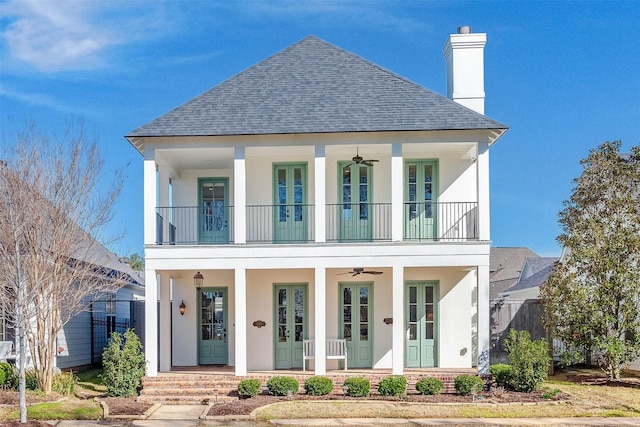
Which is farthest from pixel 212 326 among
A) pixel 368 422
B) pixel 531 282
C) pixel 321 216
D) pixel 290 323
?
pixel 531 282

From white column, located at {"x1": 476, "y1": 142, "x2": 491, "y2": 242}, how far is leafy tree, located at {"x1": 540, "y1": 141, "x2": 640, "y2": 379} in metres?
2.62

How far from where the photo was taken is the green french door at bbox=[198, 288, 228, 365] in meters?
17.5

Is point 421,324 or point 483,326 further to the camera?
point 421,324

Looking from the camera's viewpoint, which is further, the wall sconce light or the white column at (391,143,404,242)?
the wall sconce light

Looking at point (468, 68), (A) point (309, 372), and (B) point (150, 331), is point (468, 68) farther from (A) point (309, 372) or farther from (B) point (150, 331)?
(B) point (150, 331)

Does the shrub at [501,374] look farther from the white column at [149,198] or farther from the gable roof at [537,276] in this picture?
the gable roof at [537,276]

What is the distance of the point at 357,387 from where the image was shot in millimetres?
13875

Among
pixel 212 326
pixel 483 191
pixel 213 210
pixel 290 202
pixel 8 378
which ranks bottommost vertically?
pixel 8 378

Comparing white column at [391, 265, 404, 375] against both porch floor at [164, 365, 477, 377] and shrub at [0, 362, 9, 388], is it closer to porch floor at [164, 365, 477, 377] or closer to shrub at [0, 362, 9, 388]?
porch floor at [164, 365, 477, 377]

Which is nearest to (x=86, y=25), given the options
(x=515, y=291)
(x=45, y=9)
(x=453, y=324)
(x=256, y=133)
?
(x=45, y=9)

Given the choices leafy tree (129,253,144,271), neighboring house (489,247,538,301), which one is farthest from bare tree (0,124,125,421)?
leafy tree (129,253,144,271)

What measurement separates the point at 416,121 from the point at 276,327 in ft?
20.8

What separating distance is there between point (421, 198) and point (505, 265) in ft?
91.0

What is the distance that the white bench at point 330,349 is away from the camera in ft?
52.0
